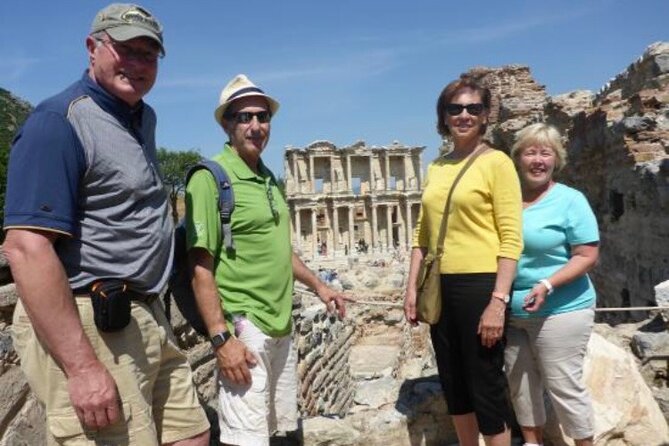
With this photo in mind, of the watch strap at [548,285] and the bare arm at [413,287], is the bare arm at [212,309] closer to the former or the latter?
the bare arm at [413,287]

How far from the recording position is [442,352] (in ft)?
10.6

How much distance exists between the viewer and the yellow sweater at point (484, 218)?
9.73 feet

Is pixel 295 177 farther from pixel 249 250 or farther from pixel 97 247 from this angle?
pixel 97 247

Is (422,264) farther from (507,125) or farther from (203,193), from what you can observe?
(507,125)

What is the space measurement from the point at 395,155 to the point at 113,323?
49.9m

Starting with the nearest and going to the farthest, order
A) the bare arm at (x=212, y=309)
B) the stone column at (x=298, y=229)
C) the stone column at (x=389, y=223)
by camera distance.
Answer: the bare arm at (x=212, y=309), the stone column at (x=298, y=229), the stone column at (x=389, y=223)

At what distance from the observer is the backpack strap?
2771 mm

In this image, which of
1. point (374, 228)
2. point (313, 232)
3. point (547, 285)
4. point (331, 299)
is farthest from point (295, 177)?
point (547, 285)

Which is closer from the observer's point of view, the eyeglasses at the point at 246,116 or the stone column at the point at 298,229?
the eyeglasses at the point at 246,116

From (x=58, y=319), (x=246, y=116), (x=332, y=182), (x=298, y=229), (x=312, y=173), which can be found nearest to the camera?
(x=58, y=319)

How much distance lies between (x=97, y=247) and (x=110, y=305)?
23 centimetres

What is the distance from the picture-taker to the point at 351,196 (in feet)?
163

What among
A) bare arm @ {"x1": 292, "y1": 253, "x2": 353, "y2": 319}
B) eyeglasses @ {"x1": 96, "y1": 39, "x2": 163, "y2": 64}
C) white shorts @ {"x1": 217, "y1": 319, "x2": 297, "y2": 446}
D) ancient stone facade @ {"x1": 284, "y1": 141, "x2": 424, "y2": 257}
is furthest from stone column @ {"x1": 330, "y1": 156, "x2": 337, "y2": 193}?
eyeglasses @ {"x1": 96, "y1": 39, "x2": 163, "y2": 64}

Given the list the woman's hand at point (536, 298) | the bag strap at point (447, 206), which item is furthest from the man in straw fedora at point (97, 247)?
the woman's hand at point (536, 298)
